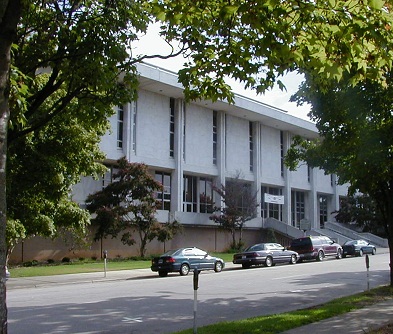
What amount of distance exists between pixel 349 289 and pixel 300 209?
152 feet

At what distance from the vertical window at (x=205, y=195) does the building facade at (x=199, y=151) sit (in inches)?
3.8

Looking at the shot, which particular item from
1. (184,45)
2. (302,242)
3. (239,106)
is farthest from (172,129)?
(184,45)

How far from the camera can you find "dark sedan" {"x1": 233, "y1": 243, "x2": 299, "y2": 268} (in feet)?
97.6

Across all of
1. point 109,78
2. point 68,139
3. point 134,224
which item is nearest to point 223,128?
point 134,224

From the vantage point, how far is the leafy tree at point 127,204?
112ft

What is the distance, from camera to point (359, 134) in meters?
12.1

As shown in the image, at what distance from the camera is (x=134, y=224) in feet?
119

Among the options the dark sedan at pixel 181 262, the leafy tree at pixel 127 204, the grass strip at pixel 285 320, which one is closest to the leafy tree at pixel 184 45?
the grass strip at pixel 285 320

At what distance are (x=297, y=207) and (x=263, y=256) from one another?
108 feet

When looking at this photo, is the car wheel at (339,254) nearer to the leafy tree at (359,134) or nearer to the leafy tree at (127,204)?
the leafy tree at (127,204)

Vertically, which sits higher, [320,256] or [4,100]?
[4,100]

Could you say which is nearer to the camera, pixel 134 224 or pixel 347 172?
pixel 347 172

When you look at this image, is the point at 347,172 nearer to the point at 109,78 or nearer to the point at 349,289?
the point at 349,289

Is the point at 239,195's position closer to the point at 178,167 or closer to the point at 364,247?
the point at 178,167
